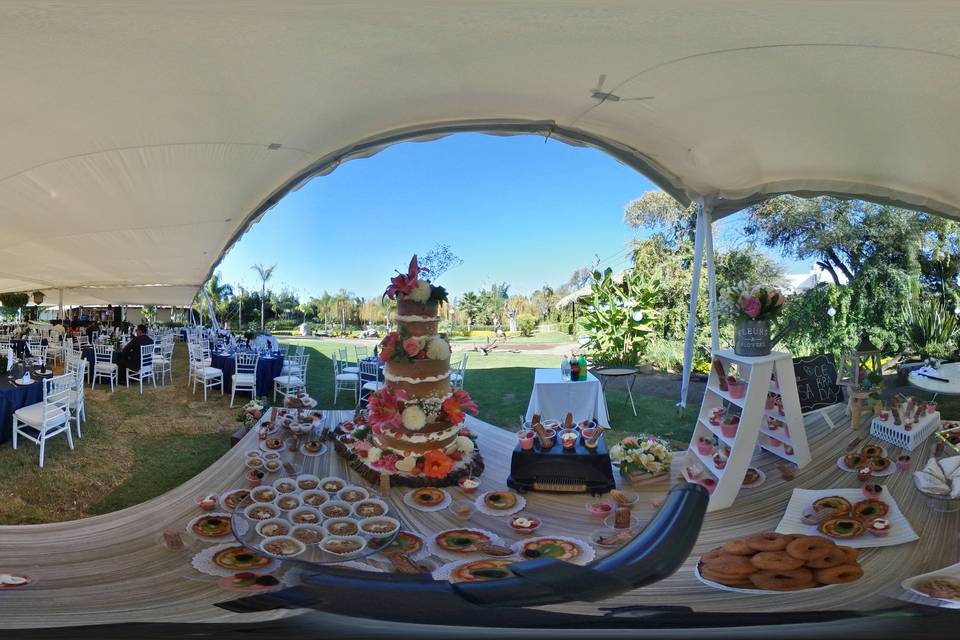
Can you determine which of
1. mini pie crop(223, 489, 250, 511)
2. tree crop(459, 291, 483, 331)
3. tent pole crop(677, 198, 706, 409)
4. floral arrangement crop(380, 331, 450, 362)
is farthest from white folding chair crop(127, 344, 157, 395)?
tree crop(459, 291, 483, 331)

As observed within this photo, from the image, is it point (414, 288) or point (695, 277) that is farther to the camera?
point (695, 277)

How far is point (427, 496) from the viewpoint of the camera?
194 cm

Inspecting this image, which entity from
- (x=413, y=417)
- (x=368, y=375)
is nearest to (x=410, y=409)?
(x=413, y=417)

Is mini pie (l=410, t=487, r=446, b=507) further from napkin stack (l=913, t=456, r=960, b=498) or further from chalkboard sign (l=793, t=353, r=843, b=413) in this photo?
chalkboard sign (l=793, t=353, r=843, b=413)

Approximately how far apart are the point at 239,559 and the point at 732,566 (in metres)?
1.30

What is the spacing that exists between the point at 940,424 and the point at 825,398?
1.96 feet

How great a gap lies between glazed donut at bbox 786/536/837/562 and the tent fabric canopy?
1.24 metres

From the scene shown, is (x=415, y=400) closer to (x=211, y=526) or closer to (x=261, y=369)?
(x=211, y=526)

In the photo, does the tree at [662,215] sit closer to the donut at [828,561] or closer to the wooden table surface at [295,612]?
the wooden table surface at [295,612]

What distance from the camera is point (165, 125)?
1812 millimetres

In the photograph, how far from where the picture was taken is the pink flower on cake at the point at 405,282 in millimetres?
2031

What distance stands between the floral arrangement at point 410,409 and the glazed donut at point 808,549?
1.38m

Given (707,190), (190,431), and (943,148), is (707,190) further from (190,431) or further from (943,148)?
(190,431)

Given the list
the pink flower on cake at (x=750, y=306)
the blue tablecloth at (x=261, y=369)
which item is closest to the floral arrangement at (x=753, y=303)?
the pink flower on cake at (x=750, y=306)
